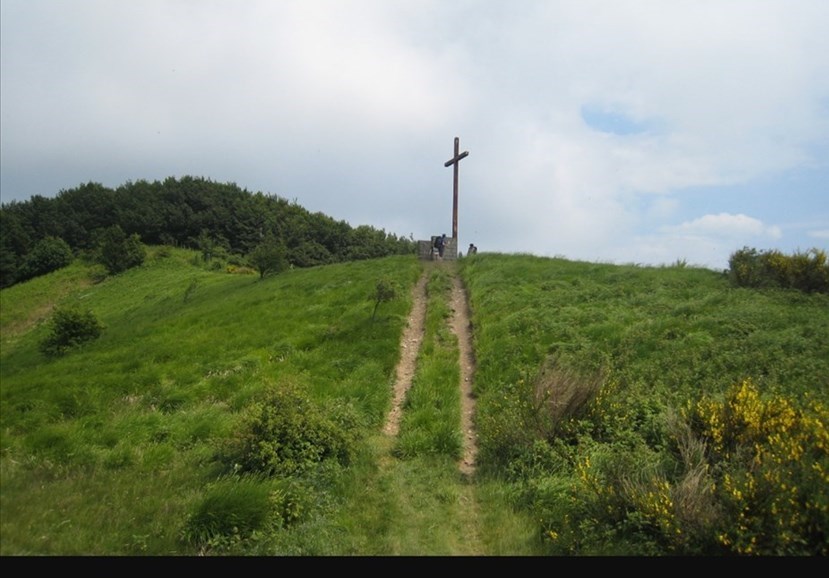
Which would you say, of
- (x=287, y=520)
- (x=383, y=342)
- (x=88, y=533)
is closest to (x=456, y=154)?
(x=383, y=342)

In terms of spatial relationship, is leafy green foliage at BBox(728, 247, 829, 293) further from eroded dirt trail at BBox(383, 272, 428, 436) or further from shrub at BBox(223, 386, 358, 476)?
shrub at BBox(223, 386, 358, 476)

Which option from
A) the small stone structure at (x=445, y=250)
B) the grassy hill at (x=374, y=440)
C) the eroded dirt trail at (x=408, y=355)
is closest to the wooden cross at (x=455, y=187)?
the small stone structure at (x=445, y=250)

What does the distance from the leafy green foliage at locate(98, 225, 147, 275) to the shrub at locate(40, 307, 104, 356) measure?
1.66 metres

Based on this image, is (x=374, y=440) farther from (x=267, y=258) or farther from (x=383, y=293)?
(x=267, y=258)

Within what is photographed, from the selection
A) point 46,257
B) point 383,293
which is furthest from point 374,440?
point 383,293

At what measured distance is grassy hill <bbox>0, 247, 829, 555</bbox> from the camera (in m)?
4.52

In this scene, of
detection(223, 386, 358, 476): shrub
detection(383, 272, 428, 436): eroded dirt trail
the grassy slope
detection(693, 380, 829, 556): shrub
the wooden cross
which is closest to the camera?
the grassy slope

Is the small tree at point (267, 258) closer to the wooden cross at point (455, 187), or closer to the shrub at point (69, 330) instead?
the wooden cross at point (455, 187)

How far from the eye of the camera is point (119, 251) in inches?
294

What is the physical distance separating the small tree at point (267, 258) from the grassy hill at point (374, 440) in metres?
12.6

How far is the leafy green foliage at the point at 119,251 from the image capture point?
7.05 metres

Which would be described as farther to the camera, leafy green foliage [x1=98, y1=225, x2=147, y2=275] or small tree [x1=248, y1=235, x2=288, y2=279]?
small tree [x1=248, y1=235, x2=288, y2=279]

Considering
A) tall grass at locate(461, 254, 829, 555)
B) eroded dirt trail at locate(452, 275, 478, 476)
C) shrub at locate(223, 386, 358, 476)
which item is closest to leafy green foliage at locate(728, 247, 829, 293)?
tall grass at locate(461, 254, 829, 555)

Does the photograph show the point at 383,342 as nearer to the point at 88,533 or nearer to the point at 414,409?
the point at 414,409
